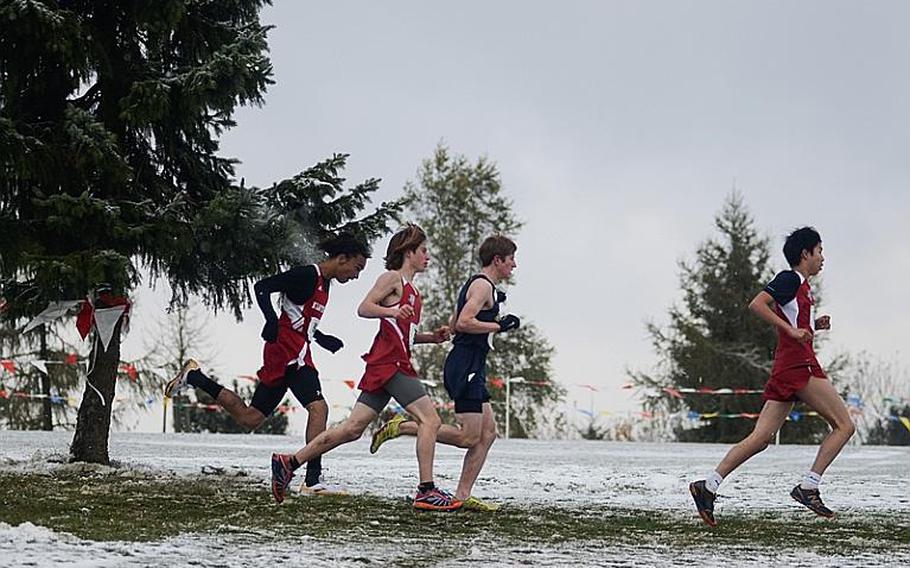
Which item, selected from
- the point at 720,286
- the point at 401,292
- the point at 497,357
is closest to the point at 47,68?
the point at 401,292

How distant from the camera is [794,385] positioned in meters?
7.50

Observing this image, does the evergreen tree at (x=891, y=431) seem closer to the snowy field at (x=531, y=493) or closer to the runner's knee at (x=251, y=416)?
the snowy field at (x=531, y=493)

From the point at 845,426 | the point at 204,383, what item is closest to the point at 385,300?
the point at 204,383

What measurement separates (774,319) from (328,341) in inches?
118

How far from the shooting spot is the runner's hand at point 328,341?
8609 millimetres

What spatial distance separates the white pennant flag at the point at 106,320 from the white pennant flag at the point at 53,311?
20 cm

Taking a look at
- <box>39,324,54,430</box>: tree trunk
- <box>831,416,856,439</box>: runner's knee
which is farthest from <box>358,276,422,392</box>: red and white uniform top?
<box>39,324,54,430</box>: tree trunk

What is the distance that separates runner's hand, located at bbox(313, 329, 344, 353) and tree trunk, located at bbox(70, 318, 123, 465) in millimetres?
2589

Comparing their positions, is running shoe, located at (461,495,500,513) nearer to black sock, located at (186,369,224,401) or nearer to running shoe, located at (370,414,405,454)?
running shoe, located at (370,414,405,454)

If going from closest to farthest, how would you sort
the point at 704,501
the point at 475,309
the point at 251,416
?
the point at 704,501 → the point at 475,309 → the point at 251,416

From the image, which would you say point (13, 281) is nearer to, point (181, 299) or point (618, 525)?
point (181, 299)

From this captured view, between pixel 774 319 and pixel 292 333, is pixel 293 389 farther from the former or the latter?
pixel 774 319

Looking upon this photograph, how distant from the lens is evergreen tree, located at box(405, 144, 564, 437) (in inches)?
1574

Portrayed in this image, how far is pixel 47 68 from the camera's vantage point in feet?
33.0
